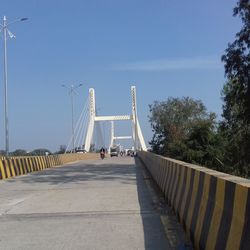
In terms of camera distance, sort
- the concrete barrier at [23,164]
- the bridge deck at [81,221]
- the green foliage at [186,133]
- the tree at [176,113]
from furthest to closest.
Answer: the tree at [176,113], the green foliage at [186,133], the concrete barrier at [23,164], the bridge deck at [81,221]

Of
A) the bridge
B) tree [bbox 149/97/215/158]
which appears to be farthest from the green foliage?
the bridge

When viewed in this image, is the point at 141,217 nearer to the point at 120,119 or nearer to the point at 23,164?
the point at 23,164

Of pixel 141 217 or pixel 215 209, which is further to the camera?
pixel 141 217

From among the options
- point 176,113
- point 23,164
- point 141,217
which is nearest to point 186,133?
point 176,113

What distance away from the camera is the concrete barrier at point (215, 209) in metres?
5.72

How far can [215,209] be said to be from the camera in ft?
23.1

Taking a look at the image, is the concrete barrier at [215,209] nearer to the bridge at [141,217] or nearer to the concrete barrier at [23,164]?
the bridge at [141,217]

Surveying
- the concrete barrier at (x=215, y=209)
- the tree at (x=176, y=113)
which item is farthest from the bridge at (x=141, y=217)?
the tree at (x=176, y=113)

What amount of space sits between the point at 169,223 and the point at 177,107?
7702 cm

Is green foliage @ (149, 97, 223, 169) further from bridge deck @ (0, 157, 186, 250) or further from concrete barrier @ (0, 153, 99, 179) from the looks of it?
bridge deck @ (0, 157, 186, 250)

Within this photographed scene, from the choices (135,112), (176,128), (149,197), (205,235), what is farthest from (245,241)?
(135,112)

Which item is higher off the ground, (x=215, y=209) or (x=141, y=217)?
(x=215, y=209)

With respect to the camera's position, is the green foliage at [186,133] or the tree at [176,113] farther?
the tree at [176,113]

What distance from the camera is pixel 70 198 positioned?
1623 centimetres
